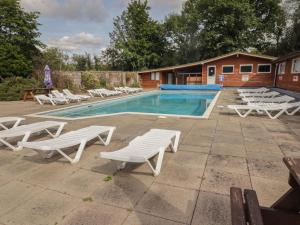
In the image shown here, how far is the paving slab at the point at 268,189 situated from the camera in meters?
2.25

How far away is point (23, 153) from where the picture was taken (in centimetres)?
386

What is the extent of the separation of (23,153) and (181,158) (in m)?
3.00

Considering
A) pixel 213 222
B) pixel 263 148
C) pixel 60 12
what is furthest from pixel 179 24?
pixel 213 222

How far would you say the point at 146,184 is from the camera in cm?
266

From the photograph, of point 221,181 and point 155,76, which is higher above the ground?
point 155,76

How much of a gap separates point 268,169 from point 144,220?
2084 mm

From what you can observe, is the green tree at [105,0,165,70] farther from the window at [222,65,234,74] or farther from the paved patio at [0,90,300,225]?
the paved patio at [0,90,300,225]

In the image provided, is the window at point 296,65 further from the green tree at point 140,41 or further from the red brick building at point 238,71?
the green tree at point 140,41

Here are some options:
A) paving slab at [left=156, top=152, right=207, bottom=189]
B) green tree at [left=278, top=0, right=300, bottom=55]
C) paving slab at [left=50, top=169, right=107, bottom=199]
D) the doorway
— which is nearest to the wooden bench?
paving slab at [left=156, top=152, right=207, bottom=189]

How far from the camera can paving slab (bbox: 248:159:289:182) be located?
2.78m

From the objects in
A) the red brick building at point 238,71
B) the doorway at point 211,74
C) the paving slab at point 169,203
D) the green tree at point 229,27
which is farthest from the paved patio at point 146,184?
the green tree at point 229,27

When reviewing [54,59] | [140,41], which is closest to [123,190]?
[54,59]

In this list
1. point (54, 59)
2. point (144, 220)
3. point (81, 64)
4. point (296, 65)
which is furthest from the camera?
point (81, 64)

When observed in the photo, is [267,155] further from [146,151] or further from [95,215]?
[95,215]
